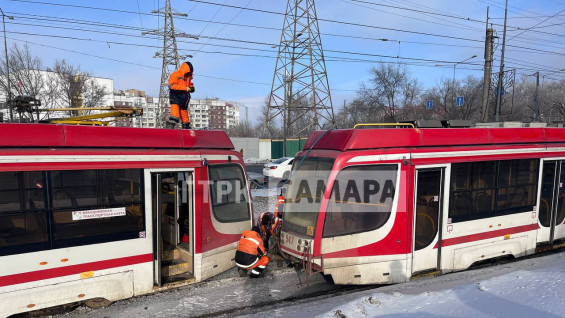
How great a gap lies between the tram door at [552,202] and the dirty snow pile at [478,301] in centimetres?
218

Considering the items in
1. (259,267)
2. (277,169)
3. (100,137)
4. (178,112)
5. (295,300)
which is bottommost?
(295,300)

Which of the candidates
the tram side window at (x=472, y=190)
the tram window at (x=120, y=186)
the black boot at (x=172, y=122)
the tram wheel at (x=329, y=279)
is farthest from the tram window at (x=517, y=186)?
the tram window at (x=120, y=186)

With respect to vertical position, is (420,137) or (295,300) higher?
(420,137)

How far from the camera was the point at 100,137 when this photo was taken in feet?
15.9

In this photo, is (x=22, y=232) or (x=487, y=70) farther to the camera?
(x=487, y=70)

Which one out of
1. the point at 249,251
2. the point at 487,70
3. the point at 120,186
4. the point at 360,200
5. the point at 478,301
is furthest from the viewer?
the point at 487,70

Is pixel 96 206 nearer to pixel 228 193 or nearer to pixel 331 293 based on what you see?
pixel 228 193

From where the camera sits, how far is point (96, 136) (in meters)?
4.83

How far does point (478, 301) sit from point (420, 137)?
8.38ft

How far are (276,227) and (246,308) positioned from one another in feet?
6.01

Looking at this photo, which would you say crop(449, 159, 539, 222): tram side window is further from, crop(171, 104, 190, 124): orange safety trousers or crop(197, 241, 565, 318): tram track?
crop(171, 104, 190, 124): orange safety trousers

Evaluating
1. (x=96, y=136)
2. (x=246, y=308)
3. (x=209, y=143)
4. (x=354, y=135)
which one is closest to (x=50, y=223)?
(x=96, y=136)

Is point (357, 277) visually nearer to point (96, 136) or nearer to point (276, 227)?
point (276, 227)

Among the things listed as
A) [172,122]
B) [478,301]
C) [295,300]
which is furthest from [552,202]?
[172,122]
